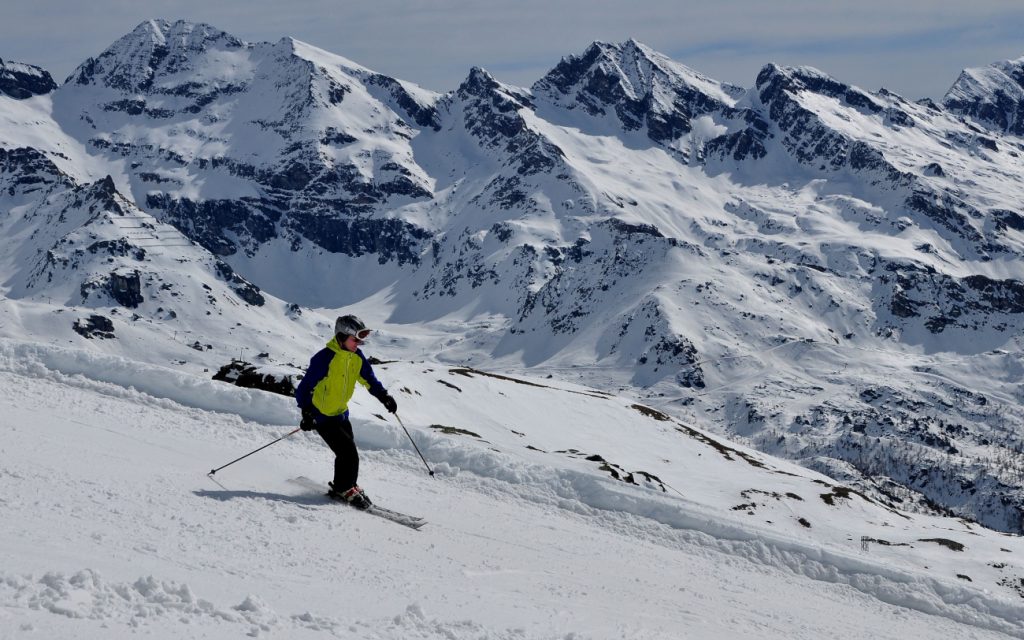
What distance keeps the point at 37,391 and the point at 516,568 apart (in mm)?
10621

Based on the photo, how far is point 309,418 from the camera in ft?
46.7

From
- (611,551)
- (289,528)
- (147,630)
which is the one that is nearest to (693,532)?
(611,551)

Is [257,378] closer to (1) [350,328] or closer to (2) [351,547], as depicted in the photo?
(1) [350,328]

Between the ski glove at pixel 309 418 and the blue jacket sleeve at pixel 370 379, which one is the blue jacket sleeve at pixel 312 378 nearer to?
the ski glove at pixel 309 418

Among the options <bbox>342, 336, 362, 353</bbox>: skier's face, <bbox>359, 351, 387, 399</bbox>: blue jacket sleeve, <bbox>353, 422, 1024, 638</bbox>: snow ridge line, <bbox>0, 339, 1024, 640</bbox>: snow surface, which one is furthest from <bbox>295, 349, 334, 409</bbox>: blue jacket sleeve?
<bbox>353, 422, 1024, 638</bbox>: snow ridge line

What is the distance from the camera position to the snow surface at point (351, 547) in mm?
9062

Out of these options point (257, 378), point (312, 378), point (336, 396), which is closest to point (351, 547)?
point (336, 396)

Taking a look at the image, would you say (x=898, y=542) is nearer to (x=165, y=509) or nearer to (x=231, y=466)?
(x=231, y=466)

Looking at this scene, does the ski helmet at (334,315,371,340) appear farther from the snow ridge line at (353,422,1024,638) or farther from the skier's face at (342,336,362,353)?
the snow ridge line at (353,422,1024,638)

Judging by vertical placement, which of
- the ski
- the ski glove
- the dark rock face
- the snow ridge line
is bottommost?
the dark rock face

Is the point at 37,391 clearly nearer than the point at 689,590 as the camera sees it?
No

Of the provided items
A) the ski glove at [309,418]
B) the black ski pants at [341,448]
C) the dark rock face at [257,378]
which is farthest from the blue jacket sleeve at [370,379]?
the dark rock face at [257,378]

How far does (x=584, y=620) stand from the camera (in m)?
10.8

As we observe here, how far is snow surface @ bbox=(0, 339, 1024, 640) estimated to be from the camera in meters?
9.06
